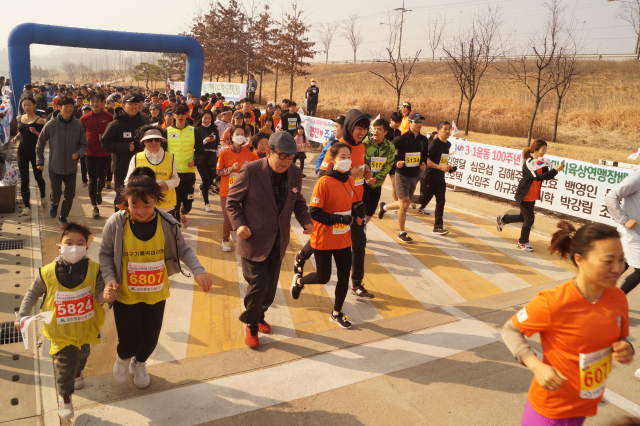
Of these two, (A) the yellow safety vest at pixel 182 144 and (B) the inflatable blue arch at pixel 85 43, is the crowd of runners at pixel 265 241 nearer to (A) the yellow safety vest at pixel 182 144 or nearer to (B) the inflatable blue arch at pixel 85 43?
(A) the yellow safety vest at pixel 182 144

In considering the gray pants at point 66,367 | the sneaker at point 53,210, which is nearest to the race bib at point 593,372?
the gray pants at point 66,367

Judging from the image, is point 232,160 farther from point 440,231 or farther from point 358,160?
point 440,231

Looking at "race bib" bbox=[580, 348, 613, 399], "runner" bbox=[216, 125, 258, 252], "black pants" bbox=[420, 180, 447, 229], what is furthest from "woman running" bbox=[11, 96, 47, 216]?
"race bib" bbox=[580, 348, 613, 399]

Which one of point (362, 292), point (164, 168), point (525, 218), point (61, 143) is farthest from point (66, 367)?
point (525, 218)

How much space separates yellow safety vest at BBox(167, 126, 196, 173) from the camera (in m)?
7.20

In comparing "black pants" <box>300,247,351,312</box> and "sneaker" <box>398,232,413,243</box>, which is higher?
"black pants" <box>300,247,351,312</box>

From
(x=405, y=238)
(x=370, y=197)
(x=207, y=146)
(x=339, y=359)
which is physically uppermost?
(x=207, y=146)

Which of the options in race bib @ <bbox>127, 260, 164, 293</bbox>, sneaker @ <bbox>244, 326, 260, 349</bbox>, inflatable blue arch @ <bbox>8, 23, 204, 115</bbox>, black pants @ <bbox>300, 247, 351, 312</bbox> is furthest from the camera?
inflatable blue arch @ <bbox>8, 23, 204, 115</bbox>

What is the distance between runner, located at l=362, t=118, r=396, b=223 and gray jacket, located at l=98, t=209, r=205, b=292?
337 centimetres

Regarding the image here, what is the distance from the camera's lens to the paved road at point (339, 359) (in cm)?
372

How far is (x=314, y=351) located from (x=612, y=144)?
974 inches

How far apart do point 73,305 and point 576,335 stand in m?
3.32

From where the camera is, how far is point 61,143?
741cm

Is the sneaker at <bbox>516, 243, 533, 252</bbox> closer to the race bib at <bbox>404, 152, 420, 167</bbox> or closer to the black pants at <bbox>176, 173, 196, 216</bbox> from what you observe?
the race bib at <bbox>404, 152, 420, 167</bbox>
